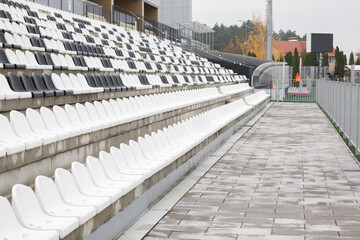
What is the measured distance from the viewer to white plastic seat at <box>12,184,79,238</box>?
11.1 feet

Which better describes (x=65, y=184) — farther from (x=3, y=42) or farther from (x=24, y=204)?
(x=3, y=42)

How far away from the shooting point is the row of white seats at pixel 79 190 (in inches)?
132

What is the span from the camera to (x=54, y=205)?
392cm

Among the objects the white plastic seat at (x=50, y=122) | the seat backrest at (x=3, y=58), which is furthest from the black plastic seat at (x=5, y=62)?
the white plastic seat at (x=50, y=122)

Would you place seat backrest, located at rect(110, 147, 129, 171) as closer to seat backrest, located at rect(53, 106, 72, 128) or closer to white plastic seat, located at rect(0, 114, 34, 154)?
seat backrest, located at rect(53, 106, 72, 128)

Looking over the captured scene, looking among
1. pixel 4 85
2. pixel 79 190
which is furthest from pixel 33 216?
pixel 4 85

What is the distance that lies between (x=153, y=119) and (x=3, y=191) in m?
4.87

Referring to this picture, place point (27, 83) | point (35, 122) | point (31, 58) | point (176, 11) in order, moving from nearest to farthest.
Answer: point (35, 122) → point (27, 83) → point (31, 58) → point (176, 11)

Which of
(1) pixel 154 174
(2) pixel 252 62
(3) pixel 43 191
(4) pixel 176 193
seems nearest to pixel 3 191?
(3) pixel 43 191

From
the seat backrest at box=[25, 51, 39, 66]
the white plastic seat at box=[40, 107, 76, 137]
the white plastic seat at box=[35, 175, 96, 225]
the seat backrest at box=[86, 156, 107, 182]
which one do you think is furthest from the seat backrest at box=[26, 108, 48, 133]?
the seat backrest at box=[25, 51, 39, 66]

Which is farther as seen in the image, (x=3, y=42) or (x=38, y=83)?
(x=3, y=42)

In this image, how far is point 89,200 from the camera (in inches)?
170

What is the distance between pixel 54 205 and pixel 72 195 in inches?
13.9

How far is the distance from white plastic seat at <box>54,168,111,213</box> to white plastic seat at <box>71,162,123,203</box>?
0.35ft
